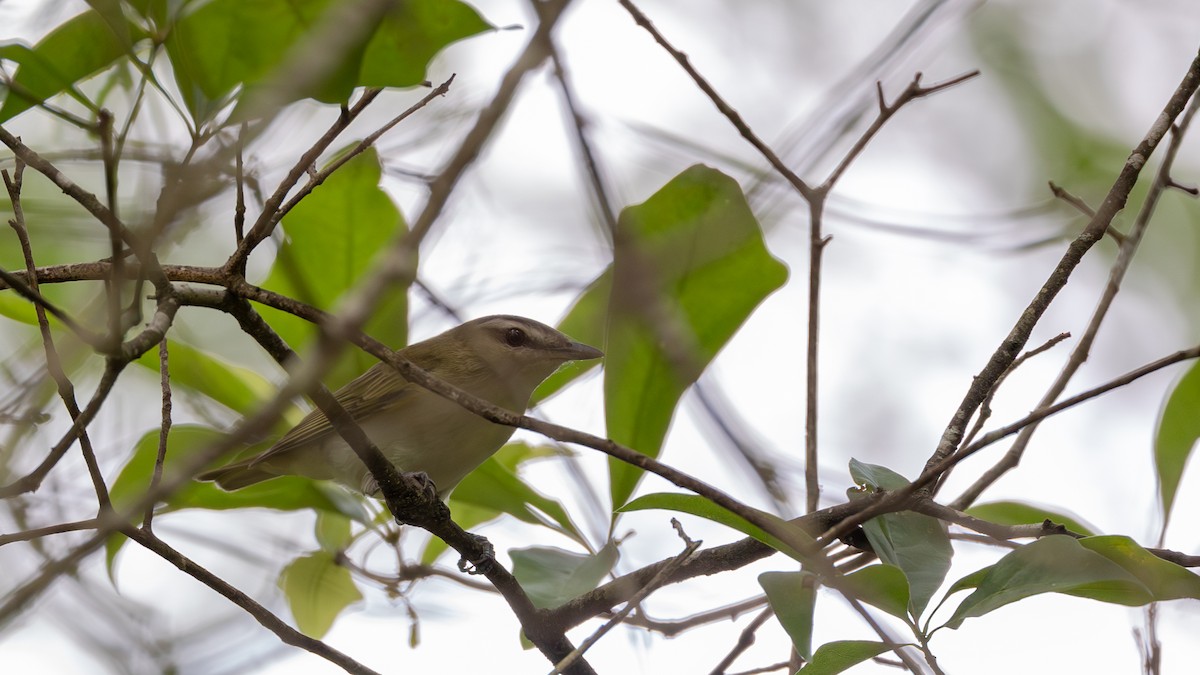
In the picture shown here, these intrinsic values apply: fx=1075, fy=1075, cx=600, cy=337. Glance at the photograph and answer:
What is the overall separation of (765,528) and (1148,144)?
141cm

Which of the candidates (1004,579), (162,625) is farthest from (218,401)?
(1004,579)

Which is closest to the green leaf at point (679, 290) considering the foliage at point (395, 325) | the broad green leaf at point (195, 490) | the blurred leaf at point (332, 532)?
the foliage at point (395, 325)

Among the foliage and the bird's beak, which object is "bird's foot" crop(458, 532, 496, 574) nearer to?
the foliage

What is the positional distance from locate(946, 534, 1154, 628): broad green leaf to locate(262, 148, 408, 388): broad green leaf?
1967 millimetres

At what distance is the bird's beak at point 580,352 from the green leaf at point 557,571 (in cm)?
97

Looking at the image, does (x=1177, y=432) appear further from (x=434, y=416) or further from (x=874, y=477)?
(x=434, y=416)

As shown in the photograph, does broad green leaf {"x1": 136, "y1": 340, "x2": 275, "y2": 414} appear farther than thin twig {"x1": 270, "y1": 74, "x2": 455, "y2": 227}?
Yes

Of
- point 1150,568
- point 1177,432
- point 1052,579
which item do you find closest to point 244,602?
point 1052,579

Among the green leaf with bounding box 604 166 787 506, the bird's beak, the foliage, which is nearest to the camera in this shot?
the foliage

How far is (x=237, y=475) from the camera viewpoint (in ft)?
13.8

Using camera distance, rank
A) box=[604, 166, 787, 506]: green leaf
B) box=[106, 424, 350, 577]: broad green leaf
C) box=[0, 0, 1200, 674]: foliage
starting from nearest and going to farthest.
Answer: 1. box=[0, 0, 1200, 674]: foliage
2. box=[604, 166, 787, 506]: green leaf
3. box=[106, 424, 350, 577]: broad green leaf

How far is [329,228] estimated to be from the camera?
3510 mm

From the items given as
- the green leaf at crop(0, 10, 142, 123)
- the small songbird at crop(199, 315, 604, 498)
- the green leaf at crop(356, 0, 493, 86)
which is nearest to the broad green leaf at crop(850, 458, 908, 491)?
the green leaf at crop(356, 0, 493, 86)

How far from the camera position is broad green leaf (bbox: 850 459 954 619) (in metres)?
2.29
